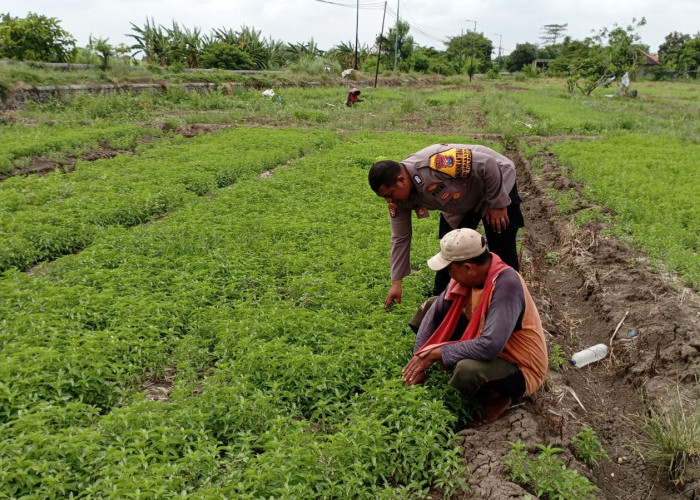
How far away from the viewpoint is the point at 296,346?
519cm

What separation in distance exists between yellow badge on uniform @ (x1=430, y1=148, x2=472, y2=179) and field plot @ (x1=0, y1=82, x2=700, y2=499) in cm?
172

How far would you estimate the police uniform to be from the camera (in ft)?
16.7

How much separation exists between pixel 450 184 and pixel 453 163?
0.22 m

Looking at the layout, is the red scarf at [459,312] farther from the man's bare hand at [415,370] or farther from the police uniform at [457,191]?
the police uniform at [457,191]

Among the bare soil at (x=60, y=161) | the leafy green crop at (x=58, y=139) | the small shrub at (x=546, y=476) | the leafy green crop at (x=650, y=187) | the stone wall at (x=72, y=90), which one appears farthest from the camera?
the stone wall at (x=72, y=90)

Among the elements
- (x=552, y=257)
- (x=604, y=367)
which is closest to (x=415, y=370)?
(x=604, y=367)

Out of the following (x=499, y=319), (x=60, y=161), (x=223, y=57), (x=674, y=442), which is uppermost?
(x=223, y=57)

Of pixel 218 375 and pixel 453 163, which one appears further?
pixel 453 163

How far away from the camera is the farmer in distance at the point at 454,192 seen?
507 cm

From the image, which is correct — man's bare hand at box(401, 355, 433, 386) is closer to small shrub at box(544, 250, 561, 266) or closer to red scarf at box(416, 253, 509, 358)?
red scarf at box(416, 253, 509, 358)

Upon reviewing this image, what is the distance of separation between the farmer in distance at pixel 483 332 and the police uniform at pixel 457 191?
96 centimetres

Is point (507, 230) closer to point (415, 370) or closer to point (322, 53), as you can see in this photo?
point (415, 370)

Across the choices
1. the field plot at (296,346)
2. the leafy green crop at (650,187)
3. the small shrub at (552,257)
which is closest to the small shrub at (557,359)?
the field plot at (296,346)

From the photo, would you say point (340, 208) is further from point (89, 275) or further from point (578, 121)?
point (578, 121)
